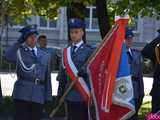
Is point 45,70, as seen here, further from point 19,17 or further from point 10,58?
point 19,17

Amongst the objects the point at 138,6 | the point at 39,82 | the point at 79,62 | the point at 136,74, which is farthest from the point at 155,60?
the point at 138,6

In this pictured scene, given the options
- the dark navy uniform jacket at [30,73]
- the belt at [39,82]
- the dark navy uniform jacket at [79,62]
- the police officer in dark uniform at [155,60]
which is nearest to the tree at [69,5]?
the dark navy uniform jacket at [30,73]

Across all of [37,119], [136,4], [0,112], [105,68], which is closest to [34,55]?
[37,119]

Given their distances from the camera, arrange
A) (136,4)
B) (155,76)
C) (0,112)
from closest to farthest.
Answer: (155,76) → (0,112) → (136,4)

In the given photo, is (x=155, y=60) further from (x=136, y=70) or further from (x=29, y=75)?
(x=29, y=75)

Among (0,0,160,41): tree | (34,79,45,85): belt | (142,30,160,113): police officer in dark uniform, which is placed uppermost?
(0,0,160,41): tree

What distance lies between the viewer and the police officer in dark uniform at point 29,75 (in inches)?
376

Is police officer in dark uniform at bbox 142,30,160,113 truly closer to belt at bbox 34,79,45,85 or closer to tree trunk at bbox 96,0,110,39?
A: belt at bbox 34,79,45,85

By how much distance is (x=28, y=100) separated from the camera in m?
9.57

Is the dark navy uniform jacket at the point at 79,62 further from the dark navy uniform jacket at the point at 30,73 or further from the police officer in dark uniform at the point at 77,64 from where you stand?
the dark navy uniform jacket at the point at 30,73

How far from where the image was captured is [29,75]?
31.4 feet

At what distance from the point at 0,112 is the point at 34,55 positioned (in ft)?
16.0

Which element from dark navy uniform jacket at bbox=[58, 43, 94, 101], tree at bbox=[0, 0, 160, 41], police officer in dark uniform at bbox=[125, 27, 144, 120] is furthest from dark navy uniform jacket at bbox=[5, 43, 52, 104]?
tree at bbox=[0, 0, 160, 41]

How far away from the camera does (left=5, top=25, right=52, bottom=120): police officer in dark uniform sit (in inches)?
376
